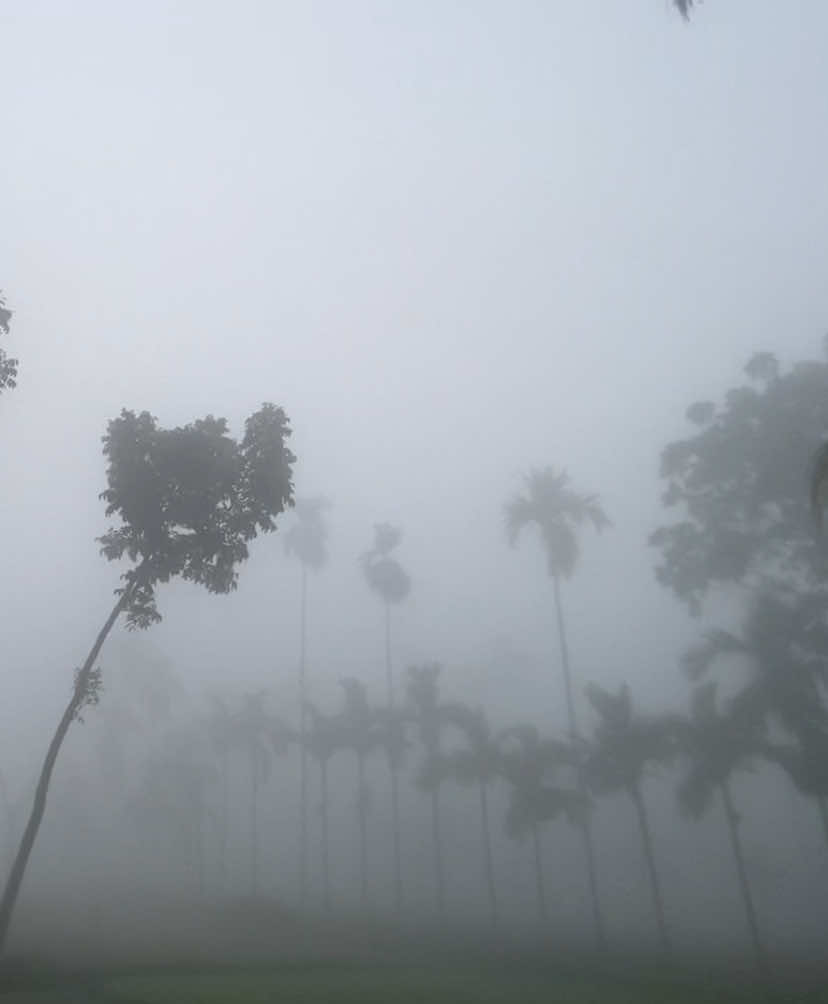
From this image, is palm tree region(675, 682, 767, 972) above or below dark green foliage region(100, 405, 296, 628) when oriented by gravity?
below

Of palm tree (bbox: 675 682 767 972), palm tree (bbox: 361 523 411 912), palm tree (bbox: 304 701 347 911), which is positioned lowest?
palm tree (bbox: 675 682 767 972)

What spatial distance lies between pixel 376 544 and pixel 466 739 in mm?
21281

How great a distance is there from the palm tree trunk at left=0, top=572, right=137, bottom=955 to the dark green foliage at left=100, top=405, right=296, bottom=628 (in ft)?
3.76

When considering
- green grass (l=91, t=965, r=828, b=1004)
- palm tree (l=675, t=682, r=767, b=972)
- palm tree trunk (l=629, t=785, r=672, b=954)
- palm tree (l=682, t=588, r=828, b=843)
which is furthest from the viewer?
palm tree trunk (l=629, t=785, r=672, b=954)

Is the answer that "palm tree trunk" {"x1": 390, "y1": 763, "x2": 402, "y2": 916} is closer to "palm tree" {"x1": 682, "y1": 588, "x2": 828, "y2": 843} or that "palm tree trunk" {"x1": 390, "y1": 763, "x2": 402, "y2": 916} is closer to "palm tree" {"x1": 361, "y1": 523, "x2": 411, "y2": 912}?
"palm tree" {"x1": 361, "y1": 523, "x2": 411, "y2": 912}

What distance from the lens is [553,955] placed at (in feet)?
138

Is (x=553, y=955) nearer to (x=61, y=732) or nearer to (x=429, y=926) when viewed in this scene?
(x=429, y=926)

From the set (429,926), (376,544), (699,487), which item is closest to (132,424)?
(699,487)

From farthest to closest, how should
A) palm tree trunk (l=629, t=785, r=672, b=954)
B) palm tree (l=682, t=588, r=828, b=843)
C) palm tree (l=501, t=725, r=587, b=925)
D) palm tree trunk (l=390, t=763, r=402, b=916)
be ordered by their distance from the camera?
palm tree trunk (l=390, t=763, r=402, b=916) < palm tree (l=501, t=725, r=587, b=925) < palm tree trunk (l=629, t=785, r=672, b=954) < palm tree (l=682, t=588, r=828, b=843)

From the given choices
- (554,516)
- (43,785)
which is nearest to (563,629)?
(554,516)

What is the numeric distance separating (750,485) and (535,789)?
93.7 feet

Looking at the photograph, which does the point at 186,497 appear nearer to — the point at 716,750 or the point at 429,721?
the point at 716,750

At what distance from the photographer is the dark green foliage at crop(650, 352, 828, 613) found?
39500mm

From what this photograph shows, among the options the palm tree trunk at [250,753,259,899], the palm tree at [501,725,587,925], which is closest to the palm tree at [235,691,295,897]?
the palm tree trunk at [250,753,259,899]
